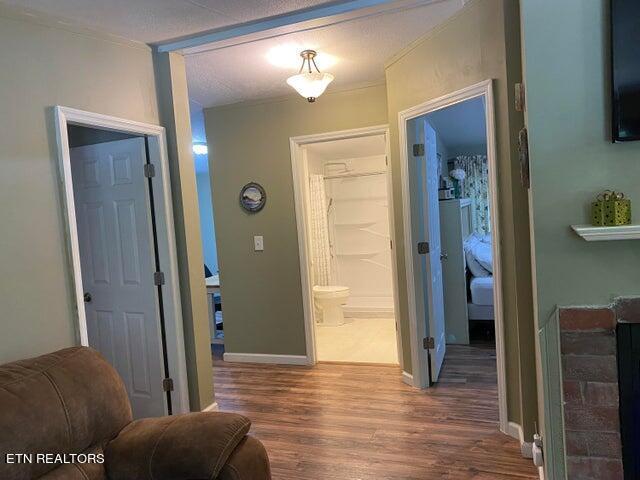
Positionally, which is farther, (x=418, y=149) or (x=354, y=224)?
(x=354, y=224)

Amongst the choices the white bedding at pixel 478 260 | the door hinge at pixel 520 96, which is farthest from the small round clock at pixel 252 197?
the door hinge at pixel 520 96

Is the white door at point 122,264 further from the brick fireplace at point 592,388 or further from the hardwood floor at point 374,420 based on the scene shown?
the brick fireplace at point 592,388

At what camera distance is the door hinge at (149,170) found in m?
2.94

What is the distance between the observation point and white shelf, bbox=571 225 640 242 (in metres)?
1.60

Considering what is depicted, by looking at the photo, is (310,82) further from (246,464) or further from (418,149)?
(246,464)

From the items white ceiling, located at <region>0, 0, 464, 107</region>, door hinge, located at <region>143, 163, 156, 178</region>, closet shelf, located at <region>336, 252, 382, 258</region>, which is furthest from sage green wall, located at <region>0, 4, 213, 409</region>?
closet shelf, located at <region>336, 252, 382, 258</region>

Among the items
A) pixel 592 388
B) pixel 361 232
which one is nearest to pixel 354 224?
pixel 361 232

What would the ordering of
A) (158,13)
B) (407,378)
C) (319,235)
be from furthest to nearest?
(319,235) < (407,378) < (158,13)

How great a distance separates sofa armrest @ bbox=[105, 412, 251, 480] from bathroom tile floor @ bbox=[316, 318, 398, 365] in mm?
2533

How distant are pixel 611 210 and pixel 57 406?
6.91 feet

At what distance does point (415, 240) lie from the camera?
338 cm

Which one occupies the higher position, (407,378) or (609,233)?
(609,233)

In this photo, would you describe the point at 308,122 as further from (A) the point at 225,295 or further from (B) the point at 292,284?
(A) the point at 225,295

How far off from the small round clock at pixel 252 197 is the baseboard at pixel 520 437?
2644 millimetres
